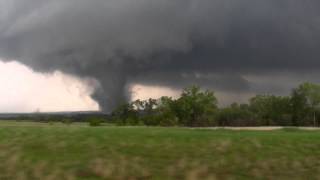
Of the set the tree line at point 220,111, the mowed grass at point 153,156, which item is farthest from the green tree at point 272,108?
the mowed grass at point 153,156

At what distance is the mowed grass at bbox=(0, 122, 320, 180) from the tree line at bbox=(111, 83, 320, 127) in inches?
4013

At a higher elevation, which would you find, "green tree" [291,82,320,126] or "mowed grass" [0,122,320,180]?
"green tree" [291,82,320,126]

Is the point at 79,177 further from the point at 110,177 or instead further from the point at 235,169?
the point at 235,169

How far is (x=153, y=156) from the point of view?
2300cm

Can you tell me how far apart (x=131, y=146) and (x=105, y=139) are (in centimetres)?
268

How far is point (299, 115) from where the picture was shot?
485ft

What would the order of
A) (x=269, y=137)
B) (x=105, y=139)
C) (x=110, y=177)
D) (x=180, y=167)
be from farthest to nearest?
(x=269, y=137) < (x=105, y=139) < (x=180, y=167) < (x=110, y=177)

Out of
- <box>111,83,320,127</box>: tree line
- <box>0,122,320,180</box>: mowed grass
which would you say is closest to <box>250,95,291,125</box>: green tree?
<box>111,83,320,127</box>: tree line

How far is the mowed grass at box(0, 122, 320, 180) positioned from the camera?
1912 cm

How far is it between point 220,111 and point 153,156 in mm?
142017

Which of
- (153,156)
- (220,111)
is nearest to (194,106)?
(220,111)

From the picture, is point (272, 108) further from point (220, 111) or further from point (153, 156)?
point (153, 156)

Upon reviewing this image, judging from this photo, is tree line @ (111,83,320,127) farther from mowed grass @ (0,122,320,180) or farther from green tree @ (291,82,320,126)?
mowed grass @ (0,122,320,180)

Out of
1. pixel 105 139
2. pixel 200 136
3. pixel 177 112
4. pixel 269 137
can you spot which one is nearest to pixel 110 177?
pixel 105 139
